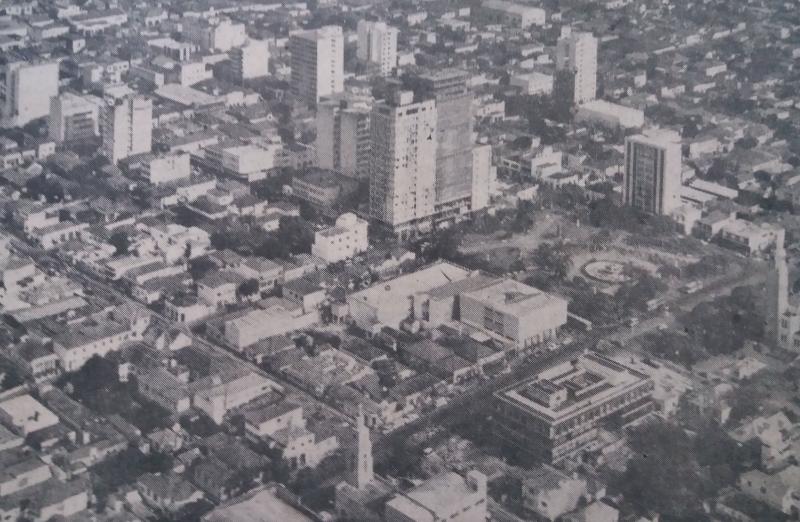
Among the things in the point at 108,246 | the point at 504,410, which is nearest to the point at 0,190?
the point at 108,246

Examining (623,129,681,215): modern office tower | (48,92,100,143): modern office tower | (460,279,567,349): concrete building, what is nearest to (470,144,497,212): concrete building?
(623,129,681,215): modern office tower

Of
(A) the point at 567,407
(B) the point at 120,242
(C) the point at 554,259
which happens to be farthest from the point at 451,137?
(A) the point at 567,407

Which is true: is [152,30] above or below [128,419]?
above

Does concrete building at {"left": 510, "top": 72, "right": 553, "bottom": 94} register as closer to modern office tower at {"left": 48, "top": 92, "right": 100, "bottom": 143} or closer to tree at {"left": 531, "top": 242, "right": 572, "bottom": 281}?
tree at {"left": 531, "top": 242, "right": 572, "bottom": 281}

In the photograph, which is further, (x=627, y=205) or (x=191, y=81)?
(x=191, y=81)

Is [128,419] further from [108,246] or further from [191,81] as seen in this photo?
[191,81]

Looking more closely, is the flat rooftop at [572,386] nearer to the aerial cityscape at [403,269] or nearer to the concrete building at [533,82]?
the aerial cityscape at [403,269]
